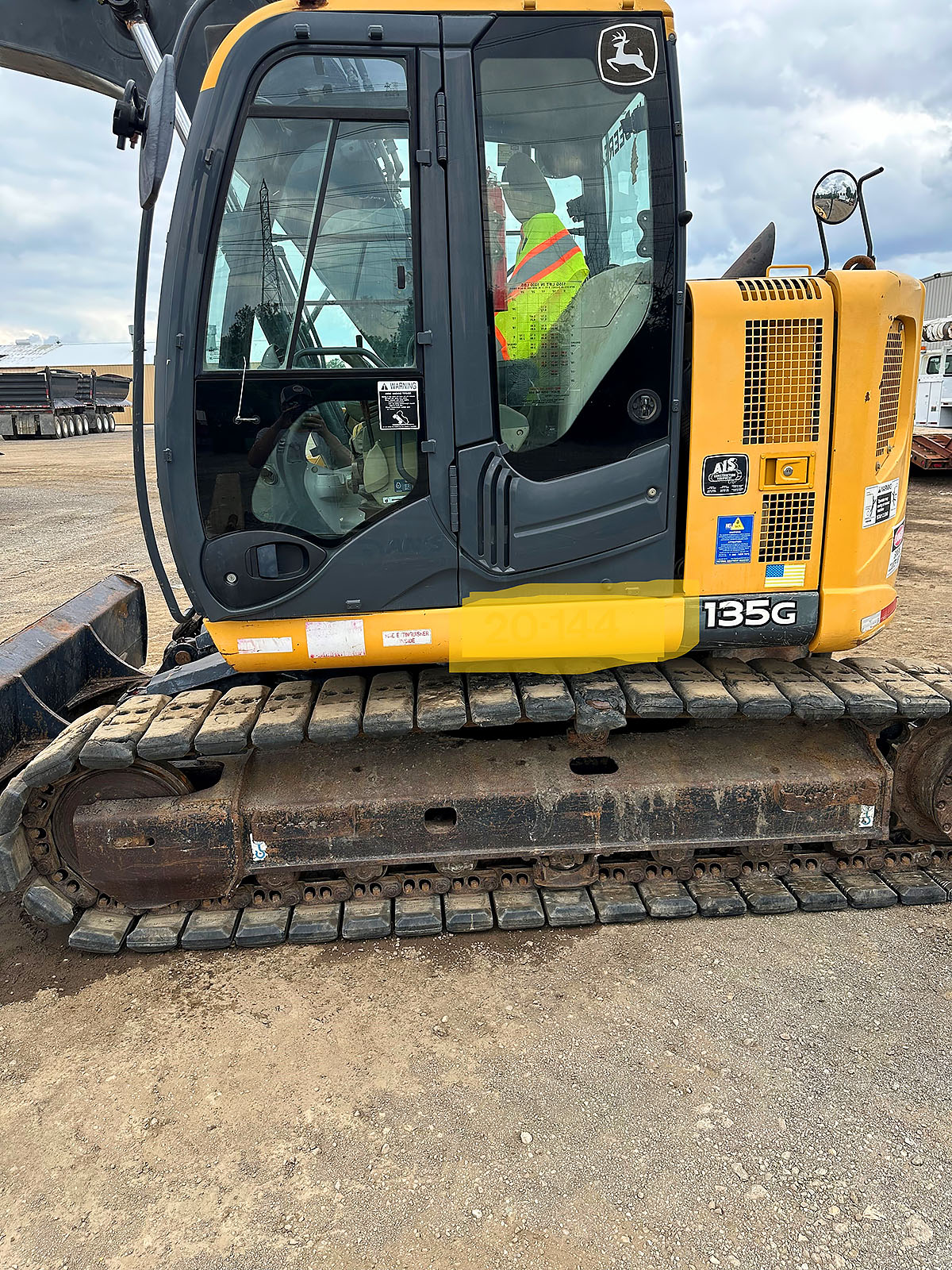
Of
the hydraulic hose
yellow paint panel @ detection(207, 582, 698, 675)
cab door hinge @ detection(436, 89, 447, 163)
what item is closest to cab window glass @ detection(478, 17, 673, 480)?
cab door hinge @ detection(436, 89, 447, 163)

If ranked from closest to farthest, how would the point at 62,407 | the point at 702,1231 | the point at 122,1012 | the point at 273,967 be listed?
the point at 702,1231 < the point at 122,1012 < the point at 273,967 < the point at 62,407

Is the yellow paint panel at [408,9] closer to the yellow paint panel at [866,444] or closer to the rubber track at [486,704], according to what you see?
the yellow paint panel at [866,444]

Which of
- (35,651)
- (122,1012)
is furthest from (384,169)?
(122,1012)

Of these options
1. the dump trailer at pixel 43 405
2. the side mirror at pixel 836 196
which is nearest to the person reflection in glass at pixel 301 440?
the side mirror at pixel 836 196

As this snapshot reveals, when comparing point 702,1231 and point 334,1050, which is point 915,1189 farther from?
point 334,1050

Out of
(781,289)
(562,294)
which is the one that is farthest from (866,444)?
(562,294)

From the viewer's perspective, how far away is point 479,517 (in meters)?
3.19

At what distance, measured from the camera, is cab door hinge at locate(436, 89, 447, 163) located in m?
2.88

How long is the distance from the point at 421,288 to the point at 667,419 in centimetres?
105

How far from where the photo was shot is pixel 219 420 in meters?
3.05

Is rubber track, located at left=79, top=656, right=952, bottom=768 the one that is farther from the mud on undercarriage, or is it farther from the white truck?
the white truck

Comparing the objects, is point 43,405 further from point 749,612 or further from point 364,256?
point 749,612

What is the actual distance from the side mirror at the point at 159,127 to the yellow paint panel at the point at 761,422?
1935 mm

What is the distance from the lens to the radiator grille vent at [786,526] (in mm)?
3332
